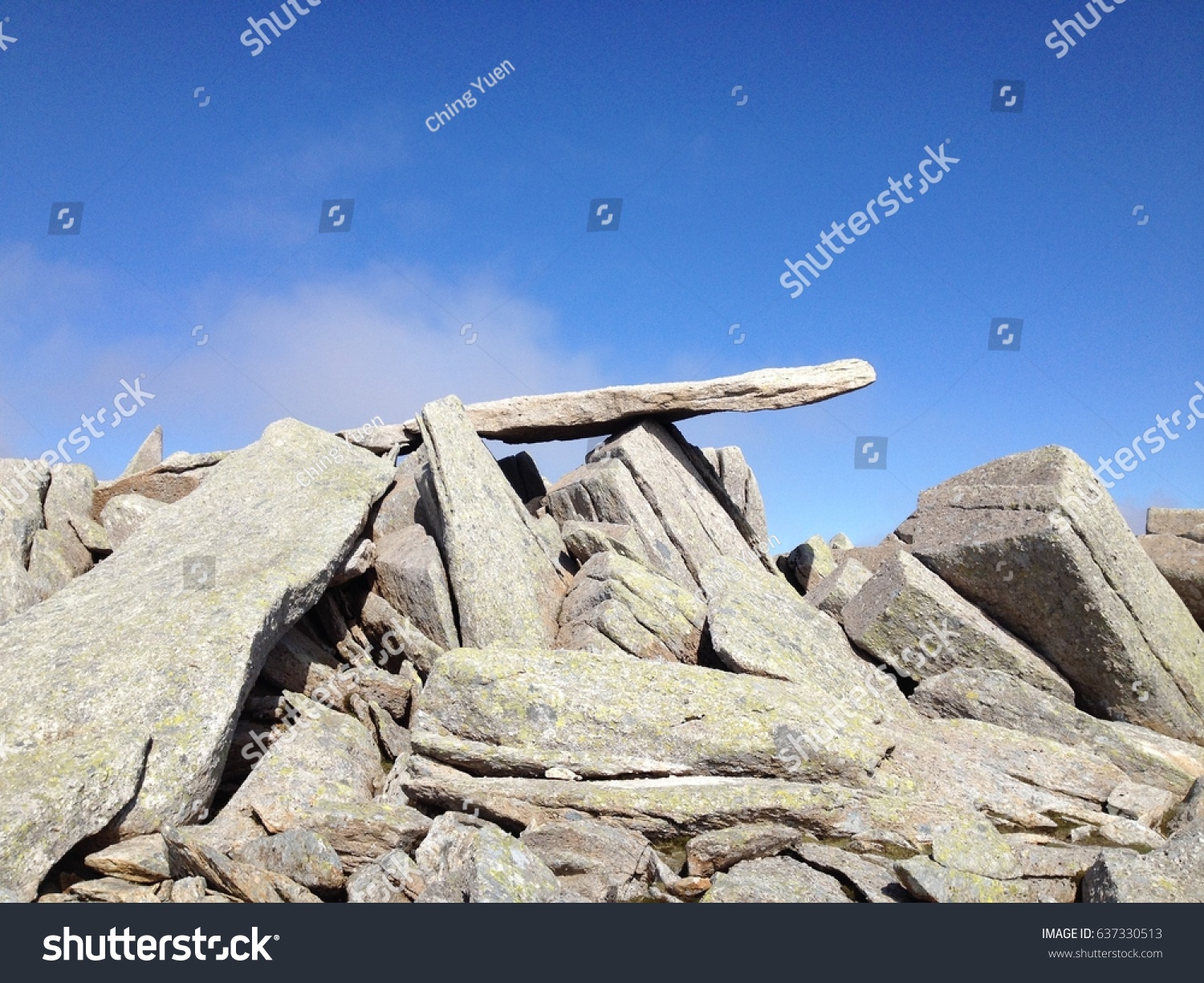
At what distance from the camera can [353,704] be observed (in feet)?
39.2

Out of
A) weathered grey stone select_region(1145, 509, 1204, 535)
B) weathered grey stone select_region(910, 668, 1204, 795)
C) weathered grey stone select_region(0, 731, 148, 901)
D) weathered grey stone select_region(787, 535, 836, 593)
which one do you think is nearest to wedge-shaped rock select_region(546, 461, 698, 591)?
weathered grey stone select_region(787, 535, 836, 593)

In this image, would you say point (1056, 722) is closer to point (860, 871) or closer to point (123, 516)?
point (860, 871)

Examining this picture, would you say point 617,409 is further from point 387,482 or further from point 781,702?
point 781,702

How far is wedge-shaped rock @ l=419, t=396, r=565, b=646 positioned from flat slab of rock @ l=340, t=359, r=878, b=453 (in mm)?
2374

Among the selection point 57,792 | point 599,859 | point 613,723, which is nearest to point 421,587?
point 613,723

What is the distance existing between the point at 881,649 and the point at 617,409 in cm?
750

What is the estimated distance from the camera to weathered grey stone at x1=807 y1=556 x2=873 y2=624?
15375 millimetres

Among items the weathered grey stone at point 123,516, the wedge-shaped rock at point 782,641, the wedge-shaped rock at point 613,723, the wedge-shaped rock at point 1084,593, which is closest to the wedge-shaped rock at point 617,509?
the wedge-shaped rock at point 782,641

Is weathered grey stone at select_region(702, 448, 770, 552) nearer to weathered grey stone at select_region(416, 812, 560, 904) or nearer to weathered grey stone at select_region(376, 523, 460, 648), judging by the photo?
weathered grey stone at select_region(376, 523, 460, 648)

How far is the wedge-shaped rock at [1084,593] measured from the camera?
43.6ft

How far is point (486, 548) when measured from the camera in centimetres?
1407

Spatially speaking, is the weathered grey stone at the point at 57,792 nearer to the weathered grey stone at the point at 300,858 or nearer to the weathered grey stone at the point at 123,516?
the weathered grey stone at the point at 300,858

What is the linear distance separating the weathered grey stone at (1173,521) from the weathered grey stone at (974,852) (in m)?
12.9
